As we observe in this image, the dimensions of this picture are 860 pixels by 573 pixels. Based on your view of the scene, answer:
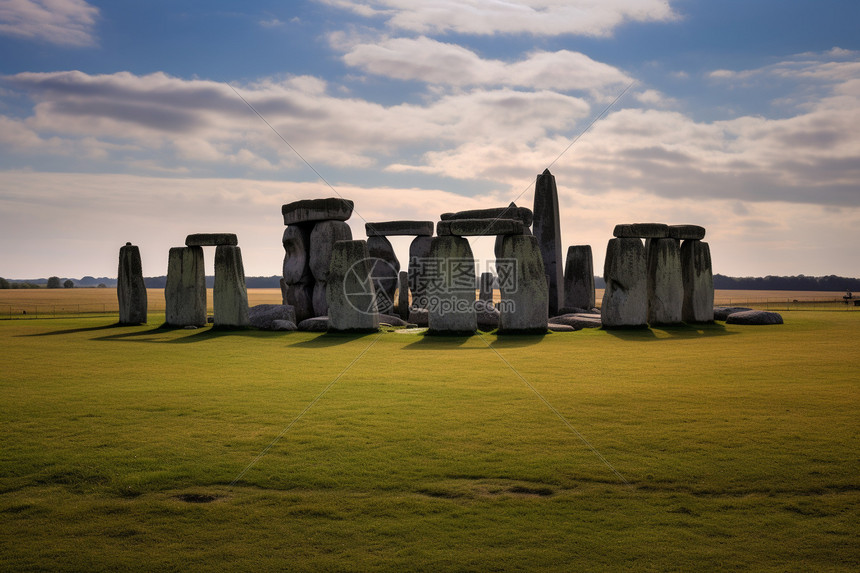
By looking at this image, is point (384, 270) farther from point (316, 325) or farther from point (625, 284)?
point (625, 284)

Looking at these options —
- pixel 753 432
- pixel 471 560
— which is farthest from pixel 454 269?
pixel 471 560

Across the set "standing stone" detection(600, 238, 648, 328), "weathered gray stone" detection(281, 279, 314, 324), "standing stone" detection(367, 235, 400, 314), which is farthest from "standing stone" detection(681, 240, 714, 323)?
"weathered gray stone" detection(281, 279, 314, 324)

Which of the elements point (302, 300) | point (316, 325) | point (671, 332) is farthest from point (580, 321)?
point (302, 300)

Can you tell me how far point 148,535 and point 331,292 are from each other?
37.6ft

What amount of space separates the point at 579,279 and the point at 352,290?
8.51m

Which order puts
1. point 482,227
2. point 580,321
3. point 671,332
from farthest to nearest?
point 580,321
point 671,332
point 482,227

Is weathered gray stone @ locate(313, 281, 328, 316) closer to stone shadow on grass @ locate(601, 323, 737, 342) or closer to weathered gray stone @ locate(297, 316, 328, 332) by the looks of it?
weathered gray stone @ locate(297, 316, 328, 332)

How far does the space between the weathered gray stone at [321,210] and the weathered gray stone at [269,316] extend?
279 centimetres

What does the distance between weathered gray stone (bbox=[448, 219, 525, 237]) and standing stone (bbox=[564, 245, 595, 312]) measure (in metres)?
6.47

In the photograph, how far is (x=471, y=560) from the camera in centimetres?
327

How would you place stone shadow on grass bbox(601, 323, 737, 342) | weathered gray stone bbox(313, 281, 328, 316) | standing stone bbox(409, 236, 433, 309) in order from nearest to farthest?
stone shadow on grass bbox(601, 323, 737, 342)
weathered gray stone bbox(313, 281, 328, 316)
standing stone bbox(409, 236, 433, 309)

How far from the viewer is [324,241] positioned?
18.1m

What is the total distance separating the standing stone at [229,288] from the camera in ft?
52.6

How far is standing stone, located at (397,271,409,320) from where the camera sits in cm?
2030
